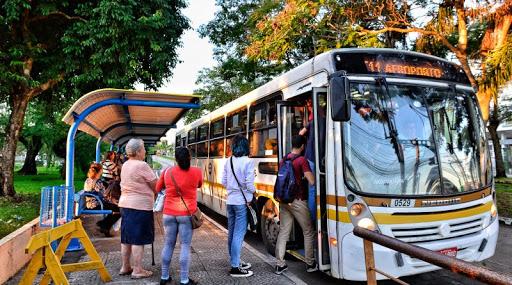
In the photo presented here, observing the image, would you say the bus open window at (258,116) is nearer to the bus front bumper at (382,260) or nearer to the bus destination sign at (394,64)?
the bus destination sign at (394,64)

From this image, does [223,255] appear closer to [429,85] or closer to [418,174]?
[418,174]

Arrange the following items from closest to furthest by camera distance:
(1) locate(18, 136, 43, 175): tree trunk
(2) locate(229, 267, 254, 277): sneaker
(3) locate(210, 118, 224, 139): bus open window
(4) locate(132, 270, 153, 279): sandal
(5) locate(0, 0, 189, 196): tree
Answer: (4) locate(132, 270, 153, 279): sandal
(2) locate(229, 267, 254, 277): sneaker
(3) locate(210, 118, 224, 139): bus open window
(5) locate(0, 0, 189, 196): tree
(1) locate(18, 136, 43, 175): tree trunk

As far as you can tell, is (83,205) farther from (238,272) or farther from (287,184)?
(287,184)

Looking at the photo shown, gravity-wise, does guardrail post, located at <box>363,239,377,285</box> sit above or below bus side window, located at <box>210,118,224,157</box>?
below

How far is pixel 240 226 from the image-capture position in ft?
18.6

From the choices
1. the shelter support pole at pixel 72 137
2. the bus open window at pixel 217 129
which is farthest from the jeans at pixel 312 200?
the bus open window at pixel 217 129

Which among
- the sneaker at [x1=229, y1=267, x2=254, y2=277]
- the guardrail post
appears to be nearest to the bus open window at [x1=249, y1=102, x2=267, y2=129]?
the sneaker at [x1=229, y1=267, x2=254, y2=277]

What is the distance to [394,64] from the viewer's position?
537cm

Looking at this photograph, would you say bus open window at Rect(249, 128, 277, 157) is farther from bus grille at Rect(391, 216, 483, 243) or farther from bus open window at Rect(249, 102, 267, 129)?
bus grille at Rect(391, 216, 483, 243)

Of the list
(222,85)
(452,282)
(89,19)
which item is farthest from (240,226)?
(222,85)

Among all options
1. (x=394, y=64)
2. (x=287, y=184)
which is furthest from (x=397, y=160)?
(x=287, y=184)

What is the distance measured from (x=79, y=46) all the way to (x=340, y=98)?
9.12 m

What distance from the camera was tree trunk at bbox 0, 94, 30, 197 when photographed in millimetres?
12273

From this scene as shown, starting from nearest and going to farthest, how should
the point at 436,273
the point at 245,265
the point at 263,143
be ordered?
the point at 245,265, the point at 436,273, the point at 263,143
